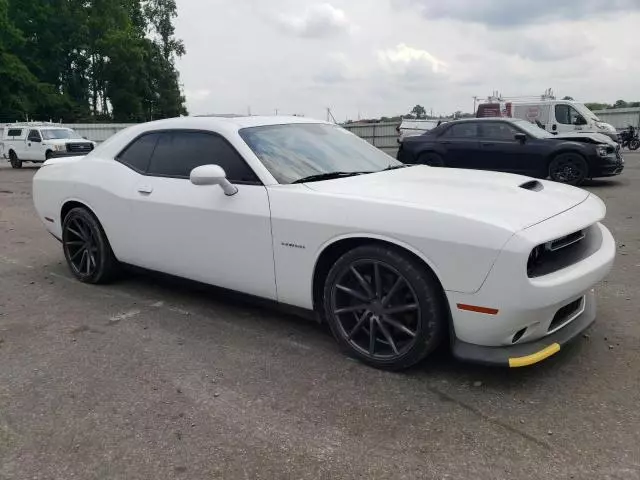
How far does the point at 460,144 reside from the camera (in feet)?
39.5

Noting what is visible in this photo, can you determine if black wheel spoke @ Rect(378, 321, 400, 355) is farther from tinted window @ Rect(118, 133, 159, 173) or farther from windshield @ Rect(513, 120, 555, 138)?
windshield @ Rect(513, 120, 555, 138)

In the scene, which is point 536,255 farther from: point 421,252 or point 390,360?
point 390,360

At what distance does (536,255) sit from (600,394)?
0.79 metres

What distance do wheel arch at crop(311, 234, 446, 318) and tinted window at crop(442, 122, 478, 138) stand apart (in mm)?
9423

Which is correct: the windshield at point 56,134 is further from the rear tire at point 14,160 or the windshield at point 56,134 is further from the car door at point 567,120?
the car door at point 567,120

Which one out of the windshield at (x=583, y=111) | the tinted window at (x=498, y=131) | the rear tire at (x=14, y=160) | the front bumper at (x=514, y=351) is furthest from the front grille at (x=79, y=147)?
the front bumper at (x=514, y=351)

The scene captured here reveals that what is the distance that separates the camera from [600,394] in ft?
9.63

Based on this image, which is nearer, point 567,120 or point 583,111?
point 583,111

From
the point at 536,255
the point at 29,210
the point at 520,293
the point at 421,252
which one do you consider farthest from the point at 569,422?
the point at 29,210

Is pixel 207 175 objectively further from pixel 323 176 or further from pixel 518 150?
pixel 518 150

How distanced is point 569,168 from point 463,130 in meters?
2.28

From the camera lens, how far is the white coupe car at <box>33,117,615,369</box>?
113 inches

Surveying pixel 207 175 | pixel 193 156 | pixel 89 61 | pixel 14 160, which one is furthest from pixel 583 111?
pixel 89 61

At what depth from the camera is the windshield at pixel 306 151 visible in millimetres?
3787
